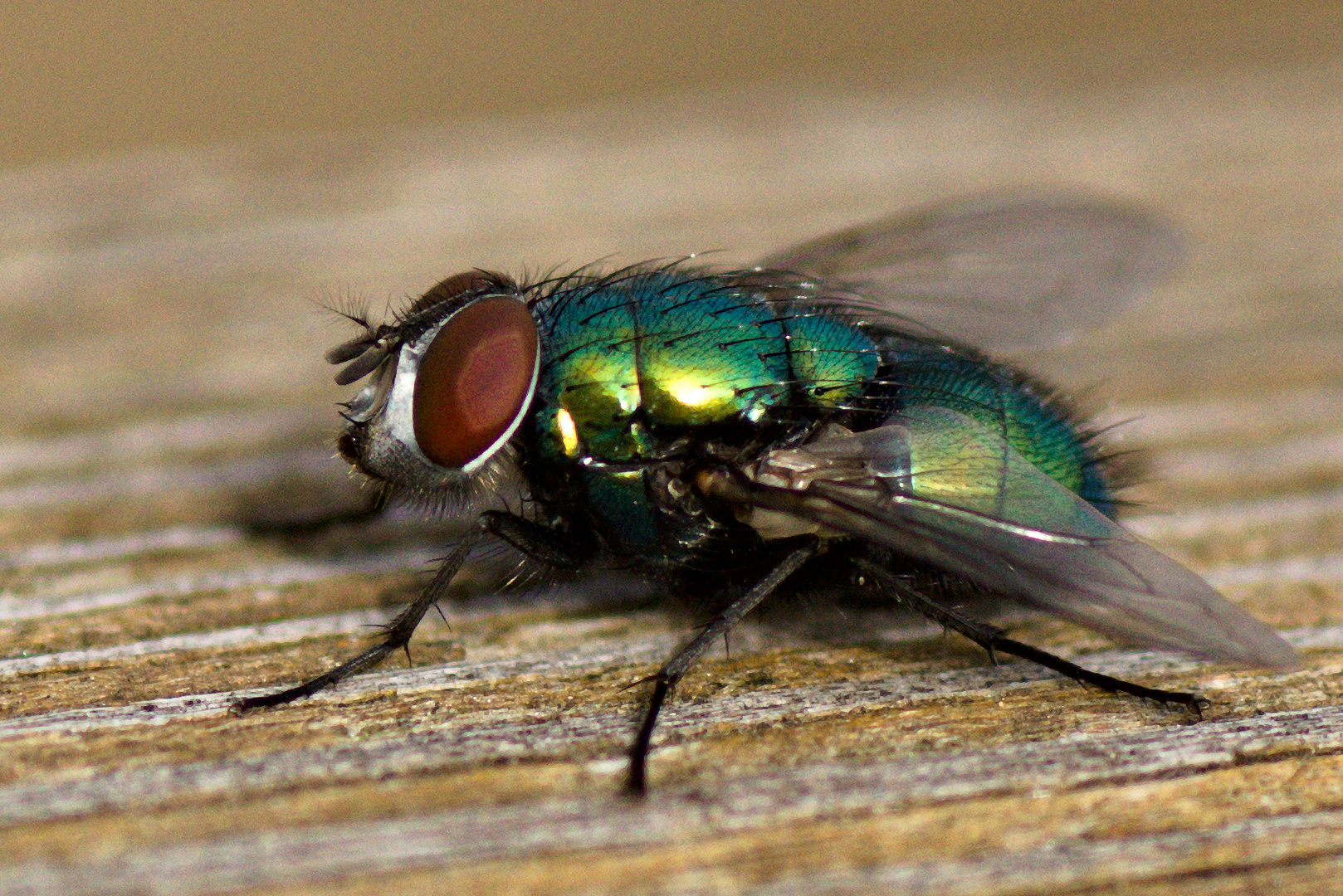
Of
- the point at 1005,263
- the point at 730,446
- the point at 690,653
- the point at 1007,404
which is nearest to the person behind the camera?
the point at 690,653

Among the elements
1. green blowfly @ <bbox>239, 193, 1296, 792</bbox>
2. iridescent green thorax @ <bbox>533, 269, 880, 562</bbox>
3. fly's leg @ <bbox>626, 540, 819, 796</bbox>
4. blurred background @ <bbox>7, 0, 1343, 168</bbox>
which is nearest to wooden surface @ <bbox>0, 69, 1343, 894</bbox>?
fly's leg @ <bbox>626, 540, 819, 796</bbox>

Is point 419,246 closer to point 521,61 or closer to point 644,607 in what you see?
point 644,607

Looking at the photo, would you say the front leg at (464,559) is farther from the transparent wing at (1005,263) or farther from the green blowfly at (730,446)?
the transparent wing at (1005,263)

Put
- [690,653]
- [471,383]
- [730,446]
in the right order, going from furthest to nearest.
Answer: [730,446], [471,383], [690,653]

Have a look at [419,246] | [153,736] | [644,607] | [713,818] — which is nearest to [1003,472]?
[644,607]

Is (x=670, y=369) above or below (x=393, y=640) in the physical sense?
above

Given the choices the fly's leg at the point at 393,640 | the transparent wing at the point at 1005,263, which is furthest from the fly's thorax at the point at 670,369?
the transparent wing at the point at 1005,263

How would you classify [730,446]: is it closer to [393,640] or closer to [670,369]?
[670,369]

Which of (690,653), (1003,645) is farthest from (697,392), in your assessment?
(1003,645)
